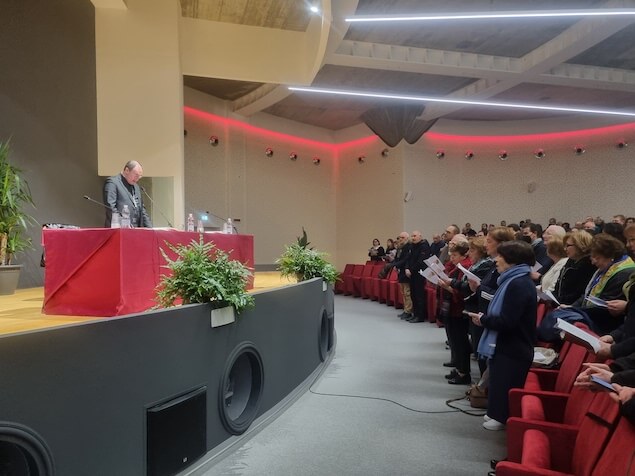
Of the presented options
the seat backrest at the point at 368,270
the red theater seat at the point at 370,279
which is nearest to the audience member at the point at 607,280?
the red theater seat at the point at 370,279

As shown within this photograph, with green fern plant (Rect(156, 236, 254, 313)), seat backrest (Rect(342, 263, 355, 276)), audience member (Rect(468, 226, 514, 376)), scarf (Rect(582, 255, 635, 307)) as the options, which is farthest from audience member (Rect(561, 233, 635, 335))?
seat backrest (Rect(342, 263, 355, 276))

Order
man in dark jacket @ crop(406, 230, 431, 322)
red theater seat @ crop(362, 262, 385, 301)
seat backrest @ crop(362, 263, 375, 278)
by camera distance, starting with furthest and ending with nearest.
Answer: seat backrest @ crop(362, 263, 375, 278), red theater seat @ crop(362, 262, 385, 301), man in dark jacket @ crop(406, 230, 431, 322)

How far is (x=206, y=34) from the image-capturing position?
316 inches

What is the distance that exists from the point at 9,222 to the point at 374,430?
14.4ft

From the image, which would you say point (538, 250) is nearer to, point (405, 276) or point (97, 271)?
point (405, 276)

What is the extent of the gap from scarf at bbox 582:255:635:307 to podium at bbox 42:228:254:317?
277 centimetres

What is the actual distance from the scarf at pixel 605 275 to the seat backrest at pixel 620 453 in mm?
1723

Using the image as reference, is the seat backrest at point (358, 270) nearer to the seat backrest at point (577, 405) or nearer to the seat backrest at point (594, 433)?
the seat backrest at point (577, 405)

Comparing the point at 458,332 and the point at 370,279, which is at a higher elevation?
the point at 458,332

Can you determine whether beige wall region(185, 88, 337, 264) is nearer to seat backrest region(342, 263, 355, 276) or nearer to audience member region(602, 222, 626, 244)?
seat backrest region(342, 263, 355, 276)

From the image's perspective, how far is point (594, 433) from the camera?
5.33 feet

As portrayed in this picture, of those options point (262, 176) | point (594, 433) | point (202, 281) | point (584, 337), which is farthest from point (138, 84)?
point (594, 433)

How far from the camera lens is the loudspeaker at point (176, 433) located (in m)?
2.15

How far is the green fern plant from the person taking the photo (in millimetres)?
2625
